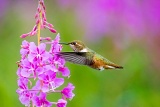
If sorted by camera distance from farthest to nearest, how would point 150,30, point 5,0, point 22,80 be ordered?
point 5,0
point 150,30
point 22,80

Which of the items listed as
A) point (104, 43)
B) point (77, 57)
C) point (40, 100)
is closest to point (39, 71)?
point (40, 100)

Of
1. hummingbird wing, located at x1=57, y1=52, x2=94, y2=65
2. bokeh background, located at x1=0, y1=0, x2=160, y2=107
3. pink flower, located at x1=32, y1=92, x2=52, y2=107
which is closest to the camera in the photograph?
pink flower, located at x1=32, y1=92, x2=52, y2=107

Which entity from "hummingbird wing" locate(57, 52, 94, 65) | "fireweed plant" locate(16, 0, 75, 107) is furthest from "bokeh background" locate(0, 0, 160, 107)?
"fireweed plant" locate(16, 0, 75, 107)

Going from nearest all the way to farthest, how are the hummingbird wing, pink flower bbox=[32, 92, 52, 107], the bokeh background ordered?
pink flower bbox=[32, 92, 52, 107] → the hummingbird wing → the bokeh background

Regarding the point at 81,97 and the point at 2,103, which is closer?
the point at 2,103

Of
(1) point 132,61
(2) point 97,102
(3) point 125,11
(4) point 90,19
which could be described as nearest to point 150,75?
(1) point 132,61

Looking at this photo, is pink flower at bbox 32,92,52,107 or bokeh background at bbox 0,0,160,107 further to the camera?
bokeh background at bbox 0,0,160,107

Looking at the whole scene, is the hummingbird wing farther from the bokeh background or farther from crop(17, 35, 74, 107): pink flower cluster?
the bokeh background

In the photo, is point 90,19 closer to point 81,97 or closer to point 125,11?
point 125,11
